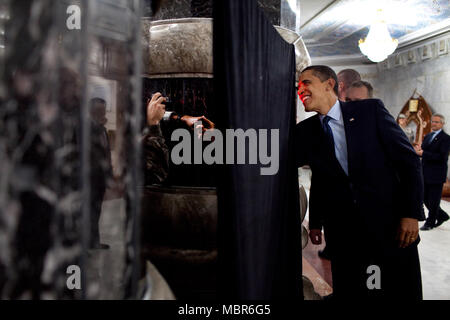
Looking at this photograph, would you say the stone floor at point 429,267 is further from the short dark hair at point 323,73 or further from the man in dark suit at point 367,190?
the short dark hair at point 323,73

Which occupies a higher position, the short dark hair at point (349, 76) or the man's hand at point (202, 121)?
the short dark hair at point (349, 76)

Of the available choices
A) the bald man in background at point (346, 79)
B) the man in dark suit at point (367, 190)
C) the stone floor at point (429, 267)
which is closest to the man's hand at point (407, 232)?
the man in dark suit at point (367, 190)

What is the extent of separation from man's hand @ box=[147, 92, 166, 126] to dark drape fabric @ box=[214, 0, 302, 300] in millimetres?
674

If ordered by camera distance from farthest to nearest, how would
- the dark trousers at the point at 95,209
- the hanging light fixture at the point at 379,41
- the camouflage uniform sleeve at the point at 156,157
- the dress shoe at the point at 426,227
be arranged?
the hanging light fixture at the point at 379,41 < the dress shoe at the point at 426,227 < the camouflage uniform sleeve at the point at 156,157 < the dark trousers at the point at 95,209

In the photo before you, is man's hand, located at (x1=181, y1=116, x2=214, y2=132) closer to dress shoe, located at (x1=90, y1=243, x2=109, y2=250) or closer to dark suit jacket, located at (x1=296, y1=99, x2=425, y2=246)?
dark suit jacket, located at (x1=296, y1=99, x2=425, y2=246)

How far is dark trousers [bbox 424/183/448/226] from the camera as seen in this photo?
4.82 meters

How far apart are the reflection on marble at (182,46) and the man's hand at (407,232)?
4.25 feet

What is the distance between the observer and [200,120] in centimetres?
202

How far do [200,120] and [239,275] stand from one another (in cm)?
105

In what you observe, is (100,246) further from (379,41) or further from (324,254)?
(379,41)

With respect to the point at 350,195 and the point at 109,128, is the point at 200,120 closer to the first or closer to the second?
the point at 350,195

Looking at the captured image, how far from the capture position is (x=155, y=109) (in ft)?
6.68

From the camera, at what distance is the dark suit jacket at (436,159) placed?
4.91m

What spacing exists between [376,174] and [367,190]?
0.10 metres
